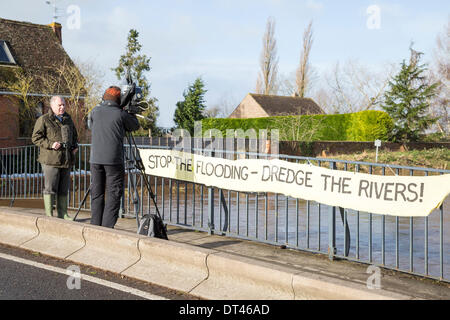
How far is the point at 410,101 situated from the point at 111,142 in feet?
131

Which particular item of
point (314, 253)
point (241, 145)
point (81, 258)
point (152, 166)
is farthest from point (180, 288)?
point (241, 145)

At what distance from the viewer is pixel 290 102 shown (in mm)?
59281

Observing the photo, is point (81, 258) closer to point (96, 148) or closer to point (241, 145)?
point (96, 148)

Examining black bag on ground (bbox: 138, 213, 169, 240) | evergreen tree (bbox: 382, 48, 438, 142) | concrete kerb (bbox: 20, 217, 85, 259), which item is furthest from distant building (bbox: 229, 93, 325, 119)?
black bag on ground (bbox: 138, 213, 169, 240)

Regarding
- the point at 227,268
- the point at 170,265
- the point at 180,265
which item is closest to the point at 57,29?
the point at 170,265

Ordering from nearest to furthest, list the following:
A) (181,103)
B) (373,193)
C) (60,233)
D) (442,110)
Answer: (373,193)
(60,233)
(181,103)
(442,110)

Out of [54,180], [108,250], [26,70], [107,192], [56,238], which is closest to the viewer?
[108,250]

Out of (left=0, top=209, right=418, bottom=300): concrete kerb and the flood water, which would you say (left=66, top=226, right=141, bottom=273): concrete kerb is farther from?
the flood water

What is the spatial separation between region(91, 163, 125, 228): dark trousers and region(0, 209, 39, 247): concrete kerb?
2.78 feet

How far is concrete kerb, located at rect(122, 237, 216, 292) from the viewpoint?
203 inches

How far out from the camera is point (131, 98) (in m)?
6.85

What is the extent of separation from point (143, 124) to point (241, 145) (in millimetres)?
7341

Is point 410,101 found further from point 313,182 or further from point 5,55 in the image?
point 313,182

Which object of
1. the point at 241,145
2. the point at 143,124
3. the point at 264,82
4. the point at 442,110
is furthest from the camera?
the point at 264,82
